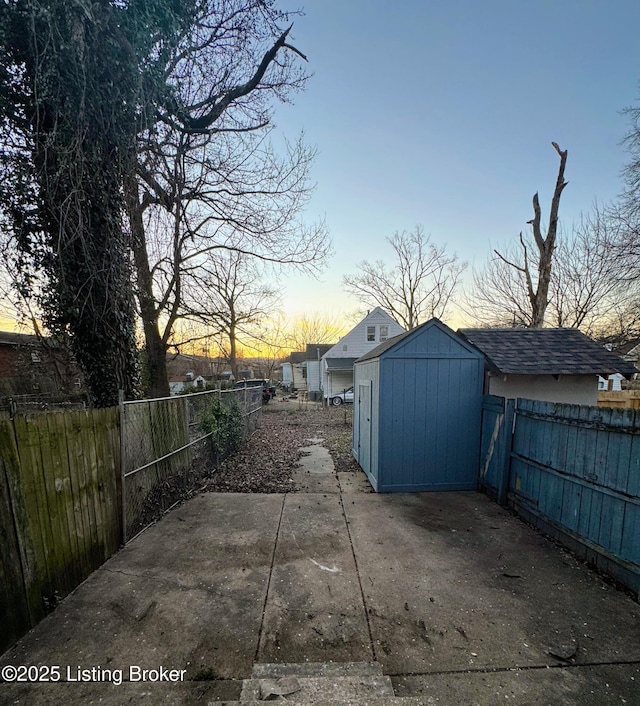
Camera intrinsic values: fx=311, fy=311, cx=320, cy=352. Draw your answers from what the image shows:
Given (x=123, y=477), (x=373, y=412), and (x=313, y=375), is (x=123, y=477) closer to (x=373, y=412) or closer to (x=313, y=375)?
(x=373, y=412)

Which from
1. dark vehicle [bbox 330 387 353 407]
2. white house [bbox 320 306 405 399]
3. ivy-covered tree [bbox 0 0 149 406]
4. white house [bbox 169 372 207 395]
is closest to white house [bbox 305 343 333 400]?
white house [bbox 320 306 405 399]

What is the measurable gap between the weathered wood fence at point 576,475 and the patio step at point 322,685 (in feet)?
8.90

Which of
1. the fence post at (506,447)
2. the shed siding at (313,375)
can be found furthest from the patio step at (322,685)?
the shed siding at (313,375)

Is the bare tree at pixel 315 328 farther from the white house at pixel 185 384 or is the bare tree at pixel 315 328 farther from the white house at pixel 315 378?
the white house at pixel 185 384

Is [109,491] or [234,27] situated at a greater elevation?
[234,27]

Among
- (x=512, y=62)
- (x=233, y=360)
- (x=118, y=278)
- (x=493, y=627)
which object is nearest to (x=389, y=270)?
(x=233, y=360)

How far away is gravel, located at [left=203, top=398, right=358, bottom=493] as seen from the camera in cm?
587

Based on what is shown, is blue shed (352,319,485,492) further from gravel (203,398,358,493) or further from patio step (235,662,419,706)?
patio step (235,662,419,706)

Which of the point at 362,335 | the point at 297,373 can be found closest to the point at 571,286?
the point at 362,335

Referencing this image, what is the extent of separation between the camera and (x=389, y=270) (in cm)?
2438

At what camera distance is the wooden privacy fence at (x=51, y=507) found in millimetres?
2299

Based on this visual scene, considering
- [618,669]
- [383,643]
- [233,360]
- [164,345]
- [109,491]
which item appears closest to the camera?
[618,669]

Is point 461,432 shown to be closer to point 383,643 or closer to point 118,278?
point 383,643

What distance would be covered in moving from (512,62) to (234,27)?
5.93 m
